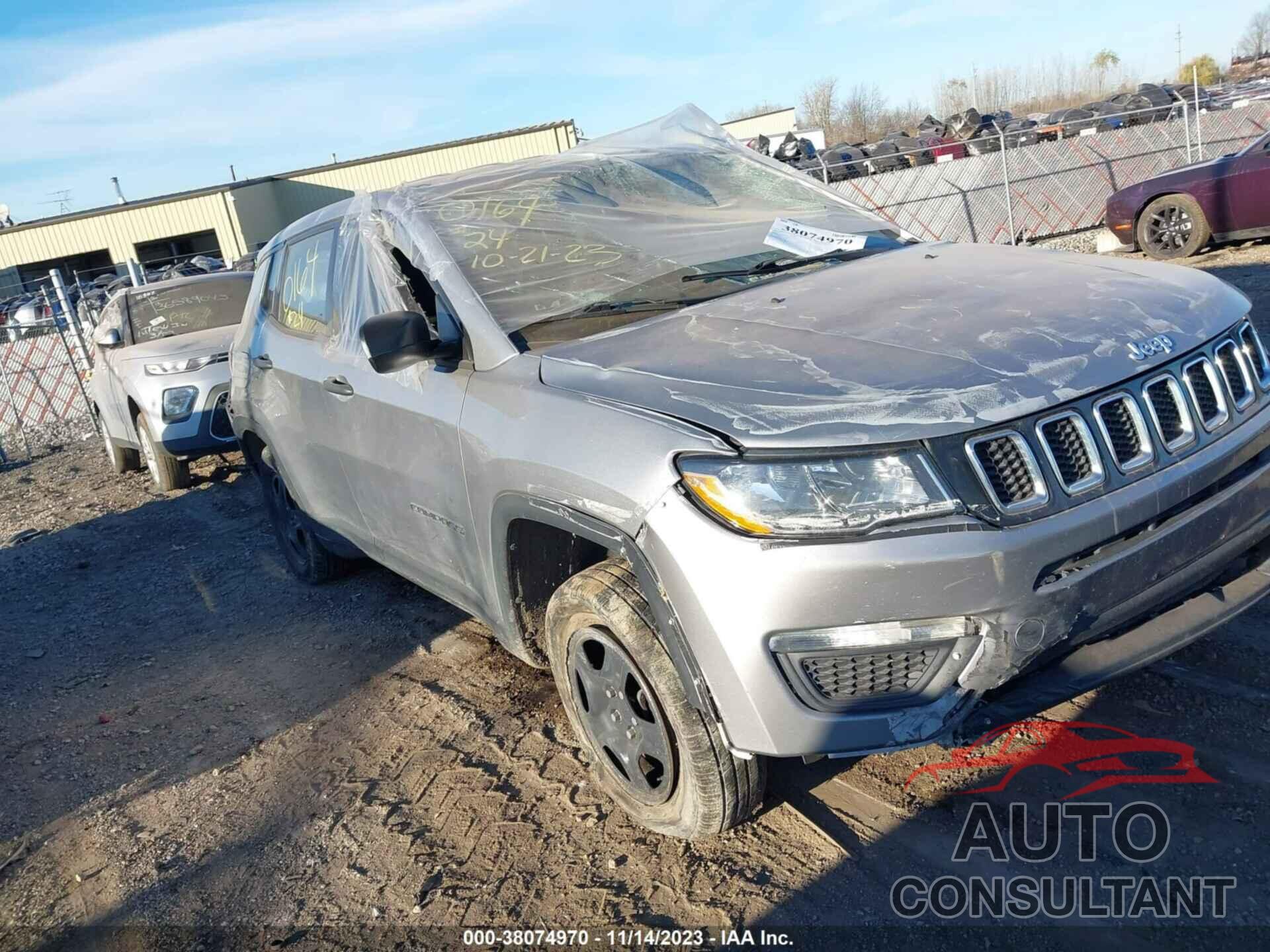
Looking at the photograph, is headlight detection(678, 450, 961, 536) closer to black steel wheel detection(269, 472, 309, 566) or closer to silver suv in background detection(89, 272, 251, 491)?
black steel wheel detection(269, 472, 309, 566)

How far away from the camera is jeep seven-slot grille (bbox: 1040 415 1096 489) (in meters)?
2.21

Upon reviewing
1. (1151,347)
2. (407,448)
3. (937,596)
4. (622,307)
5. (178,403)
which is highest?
(622,307)

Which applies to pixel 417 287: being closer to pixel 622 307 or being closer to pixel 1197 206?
pixel 622 307

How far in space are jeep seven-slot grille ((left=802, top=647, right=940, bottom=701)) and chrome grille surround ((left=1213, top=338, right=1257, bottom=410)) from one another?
1.20 meters

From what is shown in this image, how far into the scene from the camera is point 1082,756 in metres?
2.89

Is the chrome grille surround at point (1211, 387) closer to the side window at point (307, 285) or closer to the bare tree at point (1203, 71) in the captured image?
the side window at point (307, 285)

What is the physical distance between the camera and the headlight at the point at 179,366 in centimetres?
846

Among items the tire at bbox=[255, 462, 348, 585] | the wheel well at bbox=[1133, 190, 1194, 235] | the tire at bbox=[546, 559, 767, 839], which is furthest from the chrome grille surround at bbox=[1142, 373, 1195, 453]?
the wheel well at bbox=[1133, 190, 1194, 235]

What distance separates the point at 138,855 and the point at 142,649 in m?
2.21

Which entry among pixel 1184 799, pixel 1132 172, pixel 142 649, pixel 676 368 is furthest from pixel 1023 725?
pixel 1132 172

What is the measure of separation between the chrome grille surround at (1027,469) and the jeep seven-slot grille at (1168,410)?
446 millimetres

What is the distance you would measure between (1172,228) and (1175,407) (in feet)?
34.8

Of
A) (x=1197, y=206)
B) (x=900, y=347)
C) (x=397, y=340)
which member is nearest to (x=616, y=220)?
(x=397, y=340)

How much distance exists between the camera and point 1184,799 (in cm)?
265
